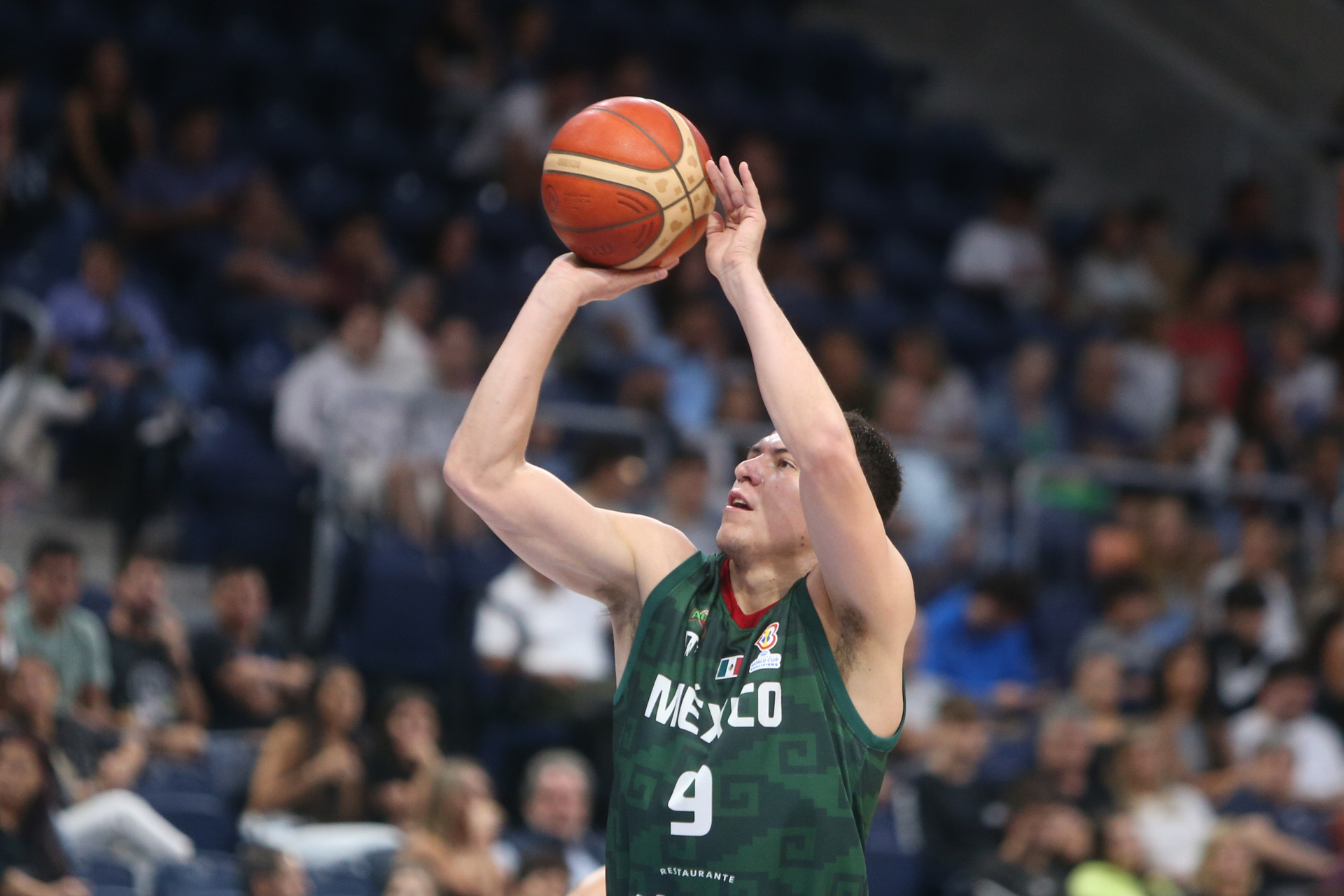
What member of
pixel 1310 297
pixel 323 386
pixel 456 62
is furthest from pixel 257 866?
pixel 1310 297

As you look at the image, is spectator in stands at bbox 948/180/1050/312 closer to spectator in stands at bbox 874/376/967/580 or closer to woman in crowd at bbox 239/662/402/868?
spectator in stands at bbox 874/376/967/580

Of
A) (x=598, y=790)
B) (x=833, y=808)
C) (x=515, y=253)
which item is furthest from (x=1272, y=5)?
(x=833, y=808)

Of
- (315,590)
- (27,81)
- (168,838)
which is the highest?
(27,81)

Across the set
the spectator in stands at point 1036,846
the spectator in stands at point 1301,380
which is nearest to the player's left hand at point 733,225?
the spectator in stands at point 1036,846

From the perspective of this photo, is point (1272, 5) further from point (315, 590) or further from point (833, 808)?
point (833, 808)

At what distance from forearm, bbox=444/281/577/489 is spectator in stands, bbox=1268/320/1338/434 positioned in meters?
8.89

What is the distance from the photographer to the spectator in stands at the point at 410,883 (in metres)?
6.01

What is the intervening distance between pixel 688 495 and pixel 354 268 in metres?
2.50

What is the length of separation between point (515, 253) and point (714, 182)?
661 cm

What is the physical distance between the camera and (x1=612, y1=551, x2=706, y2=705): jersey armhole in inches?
126

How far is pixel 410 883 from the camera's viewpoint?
6.03 meters

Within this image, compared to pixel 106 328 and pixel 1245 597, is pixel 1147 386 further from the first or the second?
pixel 106 328

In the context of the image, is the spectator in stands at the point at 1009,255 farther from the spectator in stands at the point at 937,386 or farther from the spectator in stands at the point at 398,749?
the spectator in stands at the point at 398,749

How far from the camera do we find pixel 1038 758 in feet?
25.9
